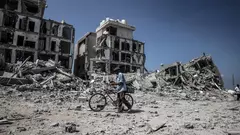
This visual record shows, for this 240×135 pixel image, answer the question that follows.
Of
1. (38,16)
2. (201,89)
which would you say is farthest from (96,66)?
(201,89)

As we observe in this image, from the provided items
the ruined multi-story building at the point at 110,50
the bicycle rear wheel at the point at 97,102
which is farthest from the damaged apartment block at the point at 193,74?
the ruined multi-story building at the point at 110,50

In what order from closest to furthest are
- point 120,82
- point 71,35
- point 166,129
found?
1. point 166,129
2. point 120,82
3. point 71,35

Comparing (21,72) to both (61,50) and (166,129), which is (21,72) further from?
(61,50)

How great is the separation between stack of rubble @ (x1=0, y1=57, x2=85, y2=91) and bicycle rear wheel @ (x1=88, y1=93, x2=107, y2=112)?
8.14 metres

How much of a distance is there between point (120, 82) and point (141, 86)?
38.3ft

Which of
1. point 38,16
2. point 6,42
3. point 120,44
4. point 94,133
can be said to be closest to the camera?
point 94,133

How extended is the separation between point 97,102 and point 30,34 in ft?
98.9

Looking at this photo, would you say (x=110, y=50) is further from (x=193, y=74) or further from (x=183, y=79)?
(x=183, y=79)

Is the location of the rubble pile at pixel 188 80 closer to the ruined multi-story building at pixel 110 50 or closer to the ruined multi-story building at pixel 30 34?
the ruined multi-story building at pixel 110 50

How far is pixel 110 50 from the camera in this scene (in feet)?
132

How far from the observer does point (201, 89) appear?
1983 centimetres

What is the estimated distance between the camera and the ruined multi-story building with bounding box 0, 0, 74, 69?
30656 mm

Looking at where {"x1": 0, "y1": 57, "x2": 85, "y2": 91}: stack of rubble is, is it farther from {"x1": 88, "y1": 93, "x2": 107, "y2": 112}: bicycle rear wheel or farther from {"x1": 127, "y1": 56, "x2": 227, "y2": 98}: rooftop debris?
{"x1": 88, "y1": 93, "x2": 107, "y2": 112}: bicycle rear wheel

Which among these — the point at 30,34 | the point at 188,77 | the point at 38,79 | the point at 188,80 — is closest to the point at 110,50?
the point at 30,34
